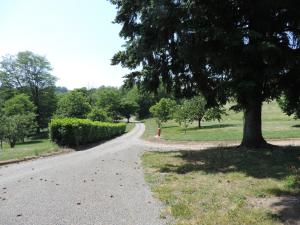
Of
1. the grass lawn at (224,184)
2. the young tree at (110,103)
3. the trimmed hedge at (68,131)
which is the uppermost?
the young tree at (110,103)

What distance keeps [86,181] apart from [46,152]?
9421 millimetres

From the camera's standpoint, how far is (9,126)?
44.2 m

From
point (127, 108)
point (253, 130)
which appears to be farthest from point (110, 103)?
point (253, 130)

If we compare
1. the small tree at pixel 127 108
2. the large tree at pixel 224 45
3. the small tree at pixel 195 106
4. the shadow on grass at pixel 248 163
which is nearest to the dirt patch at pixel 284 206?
the shadow on grass at pixel 248 163

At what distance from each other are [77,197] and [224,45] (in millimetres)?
7582

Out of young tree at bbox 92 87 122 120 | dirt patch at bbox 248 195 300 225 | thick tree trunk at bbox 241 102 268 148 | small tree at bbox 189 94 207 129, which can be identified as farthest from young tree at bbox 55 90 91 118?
dirt patch at bbox 248 195 300 225

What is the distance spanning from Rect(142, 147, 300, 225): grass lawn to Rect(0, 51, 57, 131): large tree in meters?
62.0

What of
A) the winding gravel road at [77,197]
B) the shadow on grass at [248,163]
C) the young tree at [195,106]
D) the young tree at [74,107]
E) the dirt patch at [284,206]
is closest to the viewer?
the dirt patch at [284,206]

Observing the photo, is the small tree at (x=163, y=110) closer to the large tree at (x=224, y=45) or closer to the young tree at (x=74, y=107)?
the young tree at (x=74, y=107)

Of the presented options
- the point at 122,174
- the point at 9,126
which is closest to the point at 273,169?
the point at 122,174

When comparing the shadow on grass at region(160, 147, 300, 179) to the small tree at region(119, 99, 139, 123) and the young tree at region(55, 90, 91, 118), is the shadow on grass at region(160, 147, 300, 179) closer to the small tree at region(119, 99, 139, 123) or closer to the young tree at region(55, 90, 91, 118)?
the young tree at region(55, 90, 91, 118)

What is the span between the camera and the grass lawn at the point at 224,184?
239 inches

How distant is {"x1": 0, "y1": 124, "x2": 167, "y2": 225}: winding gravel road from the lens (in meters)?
6.18

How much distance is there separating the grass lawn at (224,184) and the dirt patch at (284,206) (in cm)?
7
